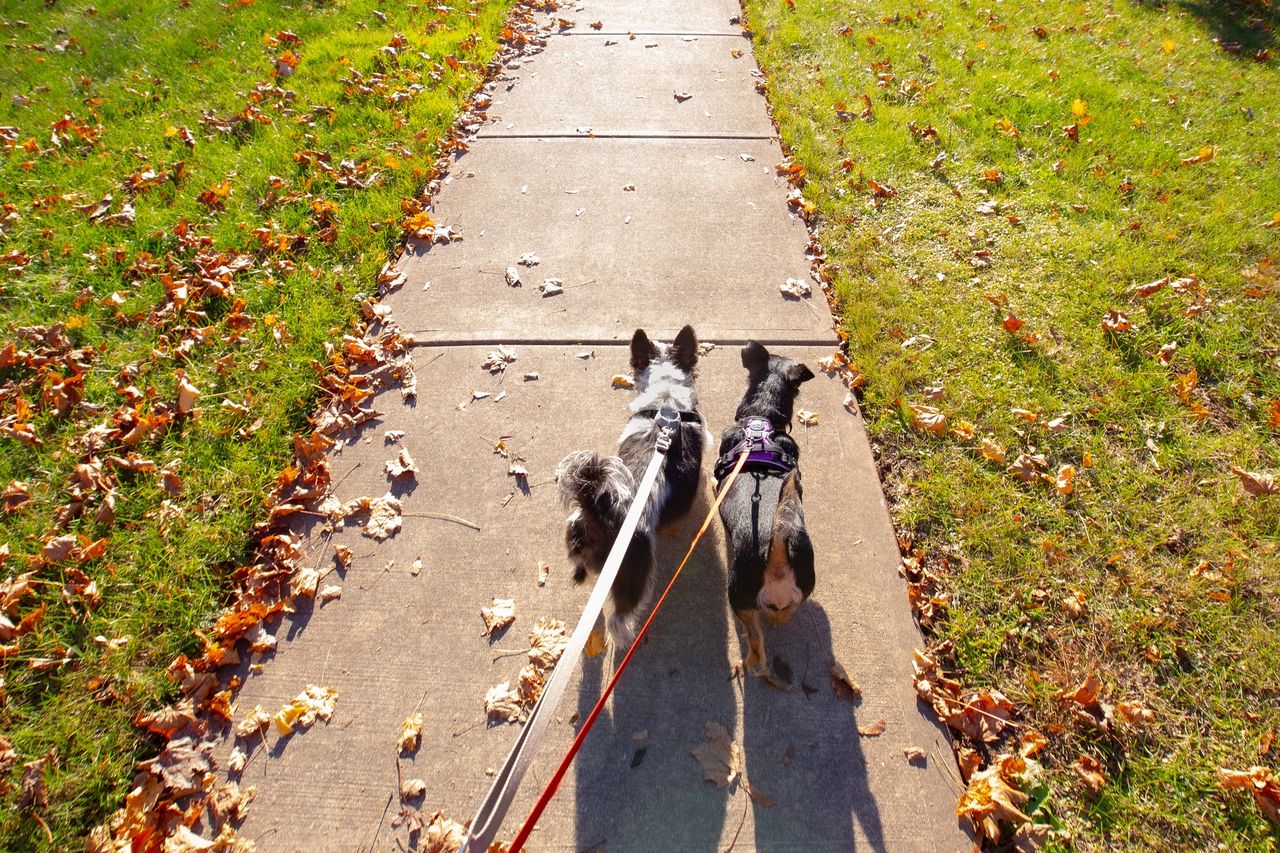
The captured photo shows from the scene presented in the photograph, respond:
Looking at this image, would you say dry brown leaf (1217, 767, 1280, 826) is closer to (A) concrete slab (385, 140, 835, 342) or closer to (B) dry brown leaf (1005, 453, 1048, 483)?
(B) dry brown leaf (1005, 453, 1048, 483)

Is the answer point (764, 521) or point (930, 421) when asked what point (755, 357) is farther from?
point (930, 421)

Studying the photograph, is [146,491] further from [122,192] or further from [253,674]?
[122,192]

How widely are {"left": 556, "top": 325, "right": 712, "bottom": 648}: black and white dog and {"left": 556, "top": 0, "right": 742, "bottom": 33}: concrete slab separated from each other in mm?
7308

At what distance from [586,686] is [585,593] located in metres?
0.49

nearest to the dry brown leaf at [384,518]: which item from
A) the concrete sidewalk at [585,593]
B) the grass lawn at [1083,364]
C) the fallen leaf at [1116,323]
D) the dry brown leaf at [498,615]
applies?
the concrete sidewalk at [585,593]

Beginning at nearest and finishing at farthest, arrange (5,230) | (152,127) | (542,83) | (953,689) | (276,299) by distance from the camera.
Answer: (953,689), (276,299), (5,230), (152,127), (542,83)

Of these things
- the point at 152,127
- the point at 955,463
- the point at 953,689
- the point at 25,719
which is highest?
the point at 152,127

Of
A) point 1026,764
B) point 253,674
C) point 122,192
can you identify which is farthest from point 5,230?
point 1026,764

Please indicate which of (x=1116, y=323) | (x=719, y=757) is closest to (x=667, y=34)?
(x=1116, y=323)

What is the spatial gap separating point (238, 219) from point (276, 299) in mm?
1229

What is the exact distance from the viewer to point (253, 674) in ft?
9.95

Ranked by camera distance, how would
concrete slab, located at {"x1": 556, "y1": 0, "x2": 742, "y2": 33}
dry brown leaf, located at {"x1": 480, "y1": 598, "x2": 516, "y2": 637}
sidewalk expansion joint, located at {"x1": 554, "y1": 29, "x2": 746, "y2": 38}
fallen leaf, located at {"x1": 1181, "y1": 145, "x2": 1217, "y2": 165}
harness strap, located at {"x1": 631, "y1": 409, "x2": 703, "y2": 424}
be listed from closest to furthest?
dry brown leaf, located at {"x1": 480, "y1": 598, "x2": 516, "y2": 637} < harness strap, located at {"x1": 631, "y1": 409, "x2": 703, "y2": 424} < fallen leaf, located at {"x1": 1181, "y1": 145, "x2": 1217, "y2": 165} < sidewalk expansion joint, located at {"x1": 554, "y1": 29, "x2": 746, "y2": 38} < concrete slab, located at {"x1": 556, "y1": 0, "x2": 742, "y2": 33}

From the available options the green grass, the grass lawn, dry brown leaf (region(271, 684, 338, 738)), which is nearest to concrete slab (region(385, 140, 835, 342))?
the grass lawn

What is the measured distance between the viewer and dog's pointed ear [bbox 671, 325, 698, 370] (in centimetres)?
366
